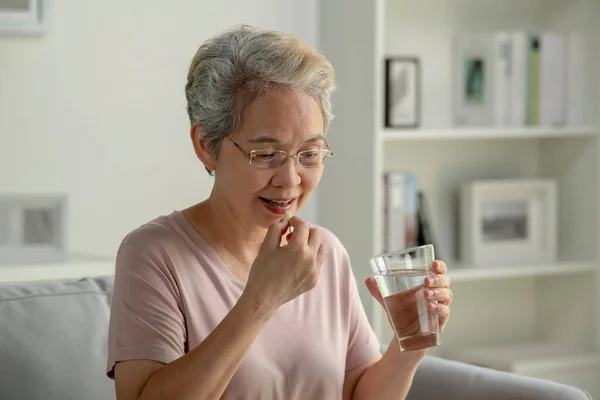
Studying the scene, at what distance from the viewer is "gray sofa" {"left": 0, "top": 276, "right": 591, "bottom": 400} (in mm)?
1825

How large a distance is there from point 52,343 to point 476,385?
31.8 inches

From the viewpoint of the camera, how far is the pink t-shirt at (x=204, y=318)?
5.23 feet

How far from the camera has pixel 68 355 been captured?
1.87 metres

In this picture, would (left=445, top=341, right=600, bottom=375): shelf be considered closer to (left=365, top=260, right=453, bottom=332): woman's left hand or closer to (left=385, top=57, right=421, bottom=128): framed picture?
(left=385, top=57, right=421, bottom=128): framed picture

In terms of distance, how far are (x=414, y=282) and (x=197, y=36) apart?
1.70m

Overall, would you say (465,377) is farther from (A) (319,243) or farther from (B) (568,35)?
(B) (568,35)

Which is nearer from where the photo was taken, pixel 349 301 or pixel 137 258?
pixel 137 258

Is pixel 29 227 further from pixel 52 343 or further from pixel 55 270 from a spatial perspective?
pixel 52 343

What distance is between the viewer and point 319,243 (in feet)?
5.28

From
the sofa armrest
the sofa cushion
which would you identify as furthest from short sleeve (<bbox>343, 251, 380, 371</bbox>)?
the sofa cushion

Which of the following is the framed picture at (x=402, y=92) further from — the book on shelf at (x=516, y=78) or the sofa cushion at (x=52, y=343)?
the sofa cushion at (x=52, y=343)

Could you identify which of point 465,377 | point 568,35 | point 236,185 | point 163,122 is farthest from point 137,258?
point 568,35

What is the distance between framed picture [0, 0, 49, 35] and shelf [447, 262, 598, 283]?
141 cm

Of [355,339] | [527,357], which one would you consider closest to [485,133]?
[527,357]
